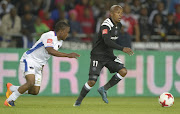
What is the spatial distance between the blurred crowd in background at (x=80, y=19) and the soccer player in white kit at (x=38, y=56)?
4936mm

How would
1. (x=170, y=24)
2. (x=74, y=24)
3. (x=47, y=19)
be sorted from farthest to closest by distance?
(x=170, y=24) < (x=47, y=19) < (x=74, y=24)

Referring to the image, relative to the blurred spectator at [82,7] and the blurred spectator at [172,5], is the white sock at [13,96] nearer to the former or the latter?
the blurred spectator at [82,7]

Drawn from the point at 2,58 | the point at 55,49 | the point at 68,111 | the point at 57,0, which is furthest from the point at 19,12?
the point at 68,111

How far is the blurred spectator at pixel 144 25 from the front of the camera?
1661 centimetres

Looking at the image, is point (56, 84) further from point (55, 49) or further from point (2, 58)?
point (55, 49)

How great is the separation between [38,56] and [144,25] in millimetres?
7654

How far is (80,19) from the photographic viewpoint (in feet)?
56.1

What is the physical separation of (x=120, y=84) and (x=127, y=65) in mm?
645

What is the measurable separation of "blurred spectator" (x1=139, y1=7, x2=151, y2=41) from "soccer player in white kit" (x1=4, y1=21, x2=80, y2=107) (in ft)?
22.5

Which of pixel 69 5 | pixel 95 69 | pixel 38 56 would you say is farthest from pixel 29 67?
pixel 69 5

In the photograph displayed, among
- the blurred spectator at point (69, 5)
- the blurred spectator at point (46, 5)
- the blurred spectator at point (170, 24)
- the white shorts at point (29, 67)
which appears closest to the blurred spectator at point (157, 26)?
the blurred spectator at point (170, 24)

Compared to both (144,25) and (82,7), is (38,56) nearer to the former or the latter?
(82,7)

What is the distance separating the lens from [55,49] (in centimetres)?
1009

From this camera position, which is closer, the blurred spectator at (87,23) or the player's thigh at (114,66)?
the player's thigh at (114,66)
